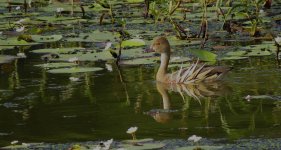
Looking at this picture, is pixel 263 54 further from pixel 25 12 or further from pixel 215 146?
pixel 25 12

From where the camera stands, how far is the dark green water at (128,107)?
830cm

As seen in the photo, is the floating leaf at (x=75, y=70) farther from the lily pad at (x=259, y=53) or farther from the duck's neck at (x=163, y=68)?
the lily pad at (x=259, y=53)

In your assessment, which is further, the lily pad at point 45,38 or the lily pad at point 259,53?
the lily pad at point 45,38

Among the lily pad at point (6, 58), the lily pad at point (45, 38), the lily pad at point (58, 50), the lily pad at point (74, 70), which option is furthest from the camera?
the lily pad at point (45, 38)

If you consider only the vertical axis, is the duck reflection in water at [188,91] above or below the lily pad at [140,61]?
below

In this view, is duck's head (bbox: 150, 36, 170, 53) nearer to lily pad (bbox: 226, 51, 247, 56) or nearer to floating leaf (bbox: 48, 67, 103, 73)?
floating leaf (bbox: 48, 67, 103, 73)

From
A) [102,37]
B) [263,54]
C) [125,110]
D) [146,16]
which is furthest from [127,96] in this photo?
[146,16]

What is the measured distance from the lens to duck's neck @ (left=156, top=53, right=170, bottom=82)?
37.5 ft

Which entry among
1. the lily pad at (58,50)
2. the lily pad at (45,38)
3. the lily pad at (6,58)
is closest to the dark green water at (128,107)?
the lily pad at (6,58)

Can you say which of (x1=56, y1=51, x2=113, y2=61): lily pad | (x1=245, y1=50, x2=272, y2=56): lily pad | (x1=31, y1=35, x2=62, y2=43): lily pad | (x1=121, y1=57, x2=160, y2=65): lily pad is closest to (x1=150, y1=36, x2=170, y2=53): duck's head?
(x1=121, y1=57, x2=160, y2=65): lily pad

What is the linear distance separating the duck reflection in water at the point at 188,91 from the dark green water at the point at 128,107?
13 mm

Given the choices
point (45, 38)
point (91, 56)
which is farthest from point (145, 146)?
point (45, 38)

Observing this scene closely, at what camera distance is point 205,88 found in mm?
10883

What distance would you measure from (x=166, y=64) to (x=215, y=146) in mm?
4424
